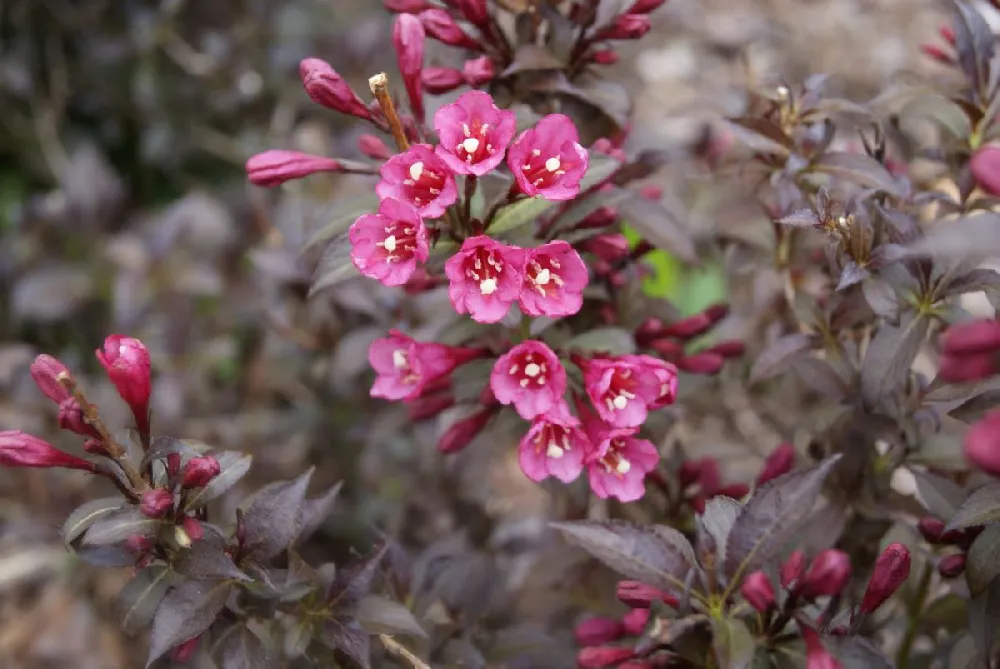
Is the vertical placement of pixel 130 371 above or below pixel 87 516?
above

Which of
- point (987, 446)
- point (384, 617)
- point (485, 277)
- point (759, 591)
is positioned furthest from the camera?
point (384, 617)

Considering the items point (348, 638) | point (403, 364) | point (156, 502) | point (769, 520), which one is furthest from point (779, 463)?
point (156, 502)

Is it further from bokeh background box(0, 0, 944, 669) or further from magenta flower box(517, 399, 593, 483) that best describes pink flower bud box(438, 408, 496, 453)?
bokeh background box(0, 0, 944, 669)

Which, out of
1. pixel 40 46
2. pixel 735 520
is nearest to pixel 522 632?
pixel 735 520

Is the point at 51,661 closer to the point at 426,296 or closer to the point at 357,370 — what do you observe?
the point at 357,370

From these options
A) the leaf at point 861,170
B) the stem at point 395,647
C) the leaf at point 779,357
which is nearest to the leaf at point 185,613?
the stem at point 395,647

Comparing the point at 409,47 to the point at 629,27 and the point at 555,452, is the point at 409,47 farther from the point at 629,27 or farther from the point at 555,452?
the point at 555,452

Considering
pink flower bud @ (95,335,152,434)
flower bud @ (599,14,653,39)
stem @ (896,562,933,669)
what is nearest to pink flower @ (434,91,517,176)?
flower bud @ (599,14,653,39)
